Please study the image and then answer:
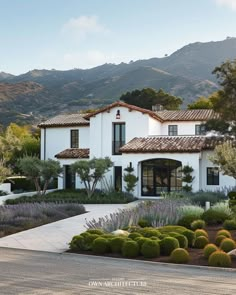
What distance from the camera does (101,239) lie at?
1177cm

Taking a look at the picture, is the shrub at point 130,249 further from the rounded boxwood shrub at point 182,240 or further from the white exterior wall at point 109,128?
the white exterior wall at point 109,128

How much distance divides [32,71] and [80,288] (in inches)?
5738

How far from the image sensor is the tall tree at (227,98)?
27.5m

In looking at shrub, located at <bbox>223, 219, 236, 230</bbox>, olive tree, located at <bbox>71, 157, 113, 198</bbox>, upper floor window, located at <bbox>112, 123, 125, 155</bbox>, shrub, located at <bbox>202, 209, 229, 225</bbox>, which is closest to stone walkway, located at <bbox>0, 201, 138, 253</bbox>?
shrub, located at <bbox>202, 209, 229, 225</bbox>

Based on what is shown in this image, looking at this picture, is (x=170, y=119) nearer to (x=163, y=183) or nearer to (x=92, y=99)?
(x=163, y=183)

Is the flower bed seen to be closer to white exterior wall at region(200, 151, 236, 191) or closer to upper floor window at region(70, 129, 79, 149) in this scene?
white exterior wall at region(200, 151, 236, 191)

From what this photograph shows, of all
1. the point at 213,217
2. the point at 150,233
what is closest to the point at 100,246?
the point at 150,233

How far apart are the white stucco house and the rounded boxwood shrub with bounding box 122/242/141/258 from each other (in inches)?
705

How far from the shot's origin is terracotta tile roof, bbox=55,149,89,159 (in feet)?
110

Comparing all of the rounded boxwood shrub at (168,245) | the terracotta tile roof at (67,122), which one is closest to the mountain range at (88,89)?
the terracotta tile roof at (67,122)

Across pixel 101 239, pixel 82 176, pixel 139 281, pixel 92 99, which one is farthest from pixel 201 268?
pixel 92 99

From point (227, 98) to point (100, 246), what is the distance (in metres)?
18.4

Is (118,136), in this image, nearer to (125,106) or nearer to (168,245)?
(125,106)

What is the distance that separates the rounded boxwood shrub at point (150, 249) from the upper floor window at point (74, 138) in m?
25.3
